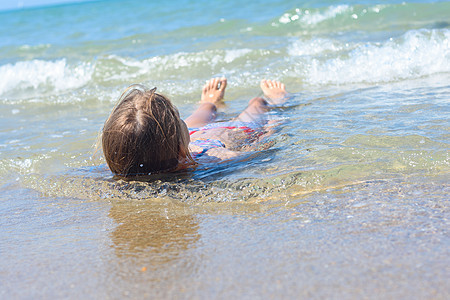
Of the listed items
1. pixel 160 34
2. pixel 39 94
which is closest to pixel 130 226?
pixel 39 94

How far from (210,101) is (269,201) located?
106 inches

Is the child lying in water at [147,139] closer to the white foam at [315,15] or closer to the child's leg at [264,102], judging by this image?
the child's leg at [264,102]

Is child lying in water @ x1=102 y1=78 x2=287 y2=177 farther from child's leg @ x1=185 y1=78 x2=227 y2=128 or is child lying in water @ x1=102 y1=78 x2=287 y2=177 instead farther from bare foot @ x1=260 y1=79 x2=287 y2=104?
bare foot @ x1=260 y1=79 x2=287 y2=104

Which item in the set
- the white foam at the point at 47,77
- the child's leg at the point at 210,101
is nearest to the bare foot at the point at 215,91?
the child's leg at the point at 210,101

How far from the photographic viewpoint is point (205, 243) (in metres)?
1.92

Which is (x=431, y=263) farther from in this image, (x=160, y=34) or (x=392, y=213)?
(x=160, y=34)

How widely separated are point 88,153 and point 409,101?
261 cm

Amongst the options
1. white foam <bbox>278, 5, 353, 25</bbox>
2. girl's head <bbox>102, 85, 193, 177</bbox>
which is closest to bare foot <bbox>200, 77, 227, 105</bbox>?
girl's head <bbox>102, 85, 193, 177</bbox>

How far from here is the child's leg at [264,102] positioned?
402cm

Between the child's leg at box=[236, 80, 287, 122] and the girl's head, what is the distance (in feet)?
4.43

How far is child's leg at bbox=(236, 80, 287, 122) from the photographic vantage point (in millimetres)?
4020

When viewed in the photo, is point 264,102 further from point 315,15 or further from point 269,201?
point 315,15

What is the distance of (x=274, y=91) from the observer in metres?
4.86

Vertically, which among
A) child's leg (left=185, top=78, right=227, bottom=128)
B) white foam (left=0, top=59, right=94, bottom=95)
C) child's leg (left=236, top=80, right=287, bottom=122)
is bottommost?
child's leg (left=236, top=80, right=287, bottom=122)
